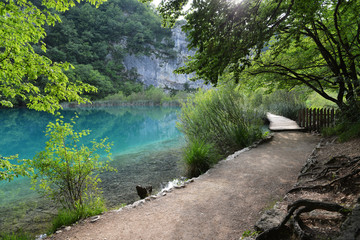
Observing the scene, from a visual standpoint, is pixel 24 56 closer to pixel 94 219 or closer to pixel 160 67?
pixel 94 219

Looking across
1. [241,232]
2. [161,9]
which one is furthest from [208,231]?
[161,9]

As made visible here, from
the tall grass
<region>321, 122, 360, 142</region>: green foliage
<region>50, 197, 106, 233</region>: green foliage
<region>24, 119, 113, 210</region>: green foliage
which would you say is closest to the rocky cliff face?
the tall grass

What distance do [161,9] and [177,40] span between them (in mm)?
91051

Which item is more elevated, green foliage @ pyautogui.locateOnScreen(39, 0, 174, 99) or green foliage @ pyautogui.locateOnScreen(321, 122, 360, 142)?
green foliage @ pyautogui.locateOnScreen(39, 0, 174, 99)

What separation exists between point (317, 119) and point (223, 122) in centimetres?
534

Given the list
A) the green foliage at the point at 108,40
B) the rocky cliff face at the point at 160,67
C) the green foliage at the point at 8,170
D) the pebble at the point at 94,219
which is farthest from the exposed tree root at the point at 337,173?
the rocky cliff face at the point at 160,67

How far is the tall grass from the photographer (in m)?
8.18

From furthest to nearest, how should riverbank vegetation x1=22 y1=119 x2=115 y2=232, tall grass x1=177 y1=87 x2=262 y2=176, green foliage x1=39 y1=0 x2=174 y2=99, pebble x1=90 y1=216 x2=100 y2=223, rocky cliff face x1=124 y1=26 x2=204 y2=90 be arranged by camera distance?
rocky cliff face x1=124 y1=26 x2=204 y2=90
green foliage x1=39 y1=0 x2=174 y2=99
tall grass x1=177 y1=87 x2=262 y2=176
riverbank vegetation x1=22 y1=119 x2=115 y2=232
pebble x1=90 y1=216 x2=100 y2=223

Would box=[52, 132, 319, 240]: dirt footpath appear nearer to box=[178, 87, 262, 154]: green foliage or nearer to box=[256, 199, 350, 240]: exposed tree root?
box=[256, 199, 350, 240]: exposed tree root

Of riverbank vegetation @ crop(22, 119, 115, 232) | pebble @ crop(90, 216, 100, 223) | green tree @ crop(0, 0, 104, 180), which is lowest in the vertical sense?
pebble @ crop(90, 216, 100, 223)

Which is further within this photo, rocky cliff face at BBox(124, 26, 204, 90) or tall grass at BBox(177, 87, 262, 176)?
rocky cliff face at BBox(124, 26, 204, 90)

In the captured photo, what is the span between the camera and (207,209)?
3.51m

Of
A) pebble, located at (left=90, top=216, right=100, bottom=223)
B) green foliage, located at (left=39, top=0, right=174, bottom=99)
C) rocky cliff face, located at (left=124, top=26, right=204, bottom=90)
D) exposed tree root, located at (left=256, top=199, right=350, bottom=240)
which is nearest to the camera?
exposed tree root, located at (left=256, top=199, right=350, bottom=240)

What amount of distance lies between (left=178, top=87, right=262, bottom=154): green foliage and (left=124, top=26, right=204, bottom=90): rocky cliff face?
7072 centimetres
